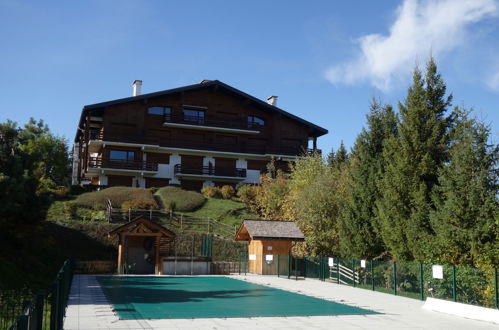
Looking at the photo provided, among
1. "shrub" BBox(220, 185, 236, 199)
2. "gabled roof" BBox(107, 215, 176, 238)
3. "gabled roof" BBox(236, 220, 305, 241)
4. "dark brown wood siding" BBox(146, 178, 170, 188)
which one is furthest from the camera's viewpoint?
"dark brown wood siding" BBox(146, 178, 170, 188)

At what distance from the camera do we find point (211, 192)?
4544cm

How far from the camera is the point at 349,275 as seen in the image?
23922 millimetres

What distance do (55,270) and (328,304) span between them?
Result: 524 inches

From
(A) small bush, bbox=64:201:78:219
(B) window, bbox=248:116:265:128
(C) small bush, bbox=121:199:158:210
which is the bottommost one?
(A) small bush, bbox=64:201:78:219

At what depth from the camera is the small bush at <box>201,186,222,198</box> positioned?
149 feet

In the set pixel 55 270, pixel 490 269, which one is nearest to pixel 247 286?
pixel 55 270

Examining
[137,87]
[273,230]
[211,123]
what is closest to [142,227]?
[273,230]

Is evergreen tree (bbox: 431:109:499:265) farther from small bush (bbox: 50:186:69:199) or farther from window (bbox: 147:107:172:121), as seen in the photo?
window (bbox: 147:107:172:121)

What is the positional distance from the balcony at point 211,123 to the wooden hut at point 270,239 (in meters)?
21.8

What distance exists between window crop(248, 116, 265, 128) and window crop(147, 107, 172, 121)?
26.9 feet

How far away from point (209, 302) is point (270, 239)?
1318 centimetres

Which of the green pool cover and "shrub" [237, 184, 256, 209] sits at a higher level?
"shrub" [237, 184, 256, 209]

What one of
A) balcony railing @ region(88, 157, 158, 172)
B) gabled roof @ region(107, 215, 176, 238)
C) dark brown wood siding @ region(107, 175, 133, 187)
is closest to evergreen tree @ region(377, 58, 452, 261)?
gabled roof @ region(107, 215, 176, 238)

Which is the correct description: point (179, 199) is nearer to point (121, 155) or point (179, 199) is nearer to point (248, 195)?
point (248, 195)
